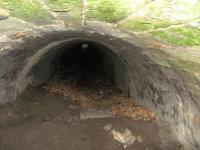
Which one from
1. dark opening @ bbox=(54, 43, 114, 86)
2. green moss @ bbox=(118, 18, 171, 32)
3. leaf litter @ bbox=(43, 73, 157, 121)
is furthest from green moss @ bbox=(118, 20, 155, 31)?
dark opening @ bbox=(54, 43, 114, 86)

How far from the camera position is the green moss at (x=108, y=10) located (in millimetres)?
4975

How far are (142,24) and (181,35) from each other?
1.98 feet

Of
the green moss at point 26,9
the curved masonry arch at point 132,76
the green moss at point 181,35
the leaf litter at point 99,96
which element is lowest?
the leaf litter at point 99,96

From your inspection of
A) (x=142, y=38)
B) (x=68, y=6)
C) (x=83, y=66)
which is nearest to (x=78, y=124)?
(x=142, y=38)

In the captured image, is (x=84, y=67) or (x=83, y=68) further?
(x=84, y=67)

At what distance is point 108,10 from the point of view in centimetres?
521

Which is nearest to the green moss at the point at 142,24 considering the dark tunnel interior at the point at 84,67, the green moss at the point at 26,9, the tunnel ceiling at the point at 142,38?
the tunnel ceiling at the point at 142,38

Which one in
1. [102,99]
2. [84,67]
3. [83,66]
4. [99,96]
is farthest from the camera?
[83,66]

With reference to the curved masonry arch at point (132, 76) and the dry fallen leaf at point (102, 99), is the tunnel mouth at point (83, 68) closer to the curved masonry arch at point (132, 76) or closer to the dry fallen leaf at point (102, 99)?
the dry fallen leaf at point (102, 99)

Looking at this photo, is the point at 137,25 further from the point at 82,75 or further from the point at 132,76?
the point at 82,75

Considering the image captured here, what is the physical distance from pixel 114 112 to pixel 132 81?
1.07 m

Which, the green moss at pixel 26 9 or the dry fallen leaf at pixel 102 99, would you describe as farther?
the dry fallen leaf at pixel 102 99

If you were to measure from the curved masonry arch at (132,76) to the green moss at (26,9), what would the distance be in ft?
3.26

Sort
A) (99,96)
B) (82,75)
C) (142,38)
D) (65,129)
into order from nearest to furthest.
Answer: (142,38) → (65,129) → (99,96) → (82,75)
